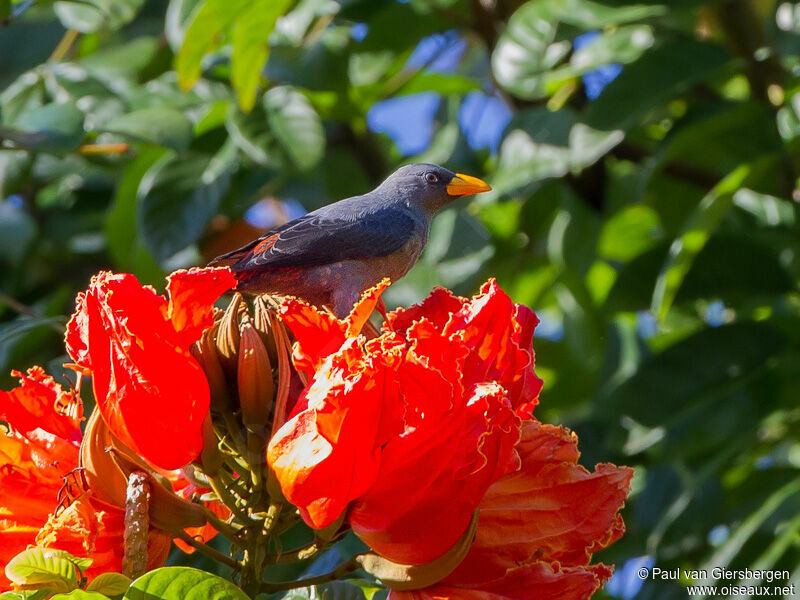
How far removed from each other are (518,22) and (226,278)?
2055 millimetres

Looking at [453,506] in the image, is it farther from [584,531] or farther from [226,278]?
[226,278]

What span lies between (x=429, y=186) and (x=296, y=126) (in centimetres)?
92

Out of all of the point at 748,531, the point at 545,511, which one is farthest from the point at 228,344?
the point at 748,531

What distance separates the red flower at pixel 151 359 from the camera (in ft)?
4.90

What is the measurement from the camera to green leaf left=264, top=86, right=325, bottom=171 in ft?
10.4

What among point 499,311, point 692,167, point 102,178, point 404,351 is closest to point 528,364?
point 499,311

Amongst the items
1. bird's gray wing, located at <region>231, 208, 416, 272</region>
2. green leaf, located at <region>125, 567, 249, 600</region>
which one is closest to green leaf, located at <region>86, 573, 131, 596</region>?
green leaf, located at <region>125, 567, 249, 600</region>

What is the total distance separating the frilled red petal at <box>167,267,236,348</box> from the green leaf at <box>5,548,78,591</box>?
34 centimetres

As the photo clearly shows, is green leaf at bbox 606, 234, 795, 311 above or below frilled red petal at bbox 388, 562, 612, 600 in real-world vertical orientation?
below

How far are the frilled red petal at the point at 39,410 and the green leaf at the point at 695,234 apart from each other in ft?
5.59

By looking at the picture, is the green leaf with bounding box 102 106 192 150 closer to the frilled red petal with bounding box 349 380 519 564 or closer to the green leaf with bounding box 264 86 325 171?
the green leaf with bounding box 264 86 325 171

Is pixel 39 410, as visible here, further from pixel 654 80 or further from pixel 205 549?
pixel 654 80

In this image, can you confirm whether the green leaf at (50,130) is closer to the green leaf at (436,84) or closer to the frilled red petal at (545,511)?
the frilled red petal at (545,511)

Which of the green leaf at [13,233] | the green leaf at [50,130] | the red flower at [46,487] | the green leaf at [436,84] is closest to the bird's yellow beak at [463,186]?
the green leaf at [50,130]
